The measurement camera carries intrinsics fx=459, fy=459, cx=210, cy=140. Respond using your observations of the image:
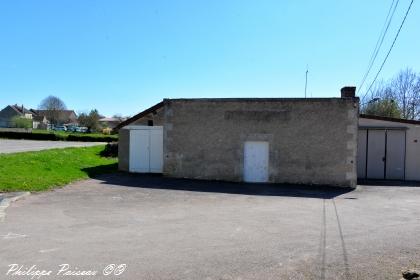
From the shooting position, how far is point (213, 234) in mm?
8625

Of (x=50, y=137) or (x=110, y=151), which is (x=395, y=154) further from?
(x=50, y=137)

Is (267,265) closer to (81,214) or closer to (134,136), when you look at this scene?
(81,214)

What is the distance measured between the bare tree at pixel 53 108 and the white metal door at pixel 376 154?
89.5 metres

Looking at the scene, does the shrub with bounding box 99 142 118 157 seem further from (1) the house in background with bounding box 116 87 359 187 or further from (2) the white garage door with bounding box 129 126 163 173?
(1) the house in background with bounding box 116 87 359 187

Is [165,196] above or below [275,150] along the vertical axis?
below

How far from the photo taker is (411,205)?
43.5 ft

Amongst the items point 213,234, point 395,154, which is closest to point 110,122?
point 395,154

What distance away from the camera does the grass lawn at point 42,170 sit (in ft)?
48.5

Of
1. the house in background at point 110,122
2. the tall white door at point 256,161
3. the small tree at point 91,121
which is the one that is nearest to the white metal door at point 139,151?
the tall white door at point 256,161

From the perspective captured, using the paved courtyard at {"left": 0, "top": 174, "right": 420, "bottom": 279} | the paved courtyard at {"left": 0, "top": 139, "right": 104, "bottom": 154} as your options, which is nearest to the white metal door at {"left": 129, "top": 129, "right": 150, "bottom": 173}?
the paved courtyard at {"left": 0, "top": 174, "right": 420, "bottom": 279}

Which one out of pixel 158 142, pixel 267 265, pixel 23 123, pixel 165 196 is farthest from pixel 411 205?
pixel 23 123

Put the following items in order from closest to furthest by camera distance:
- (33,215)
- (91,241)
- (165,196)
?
(91,241), (33,215), (165,196)

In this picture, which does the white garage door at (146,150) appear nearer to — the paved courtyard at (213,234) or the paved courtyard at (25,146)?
the paved courtyard at (213,234)

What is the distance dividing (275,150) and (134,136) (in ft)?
22.8
